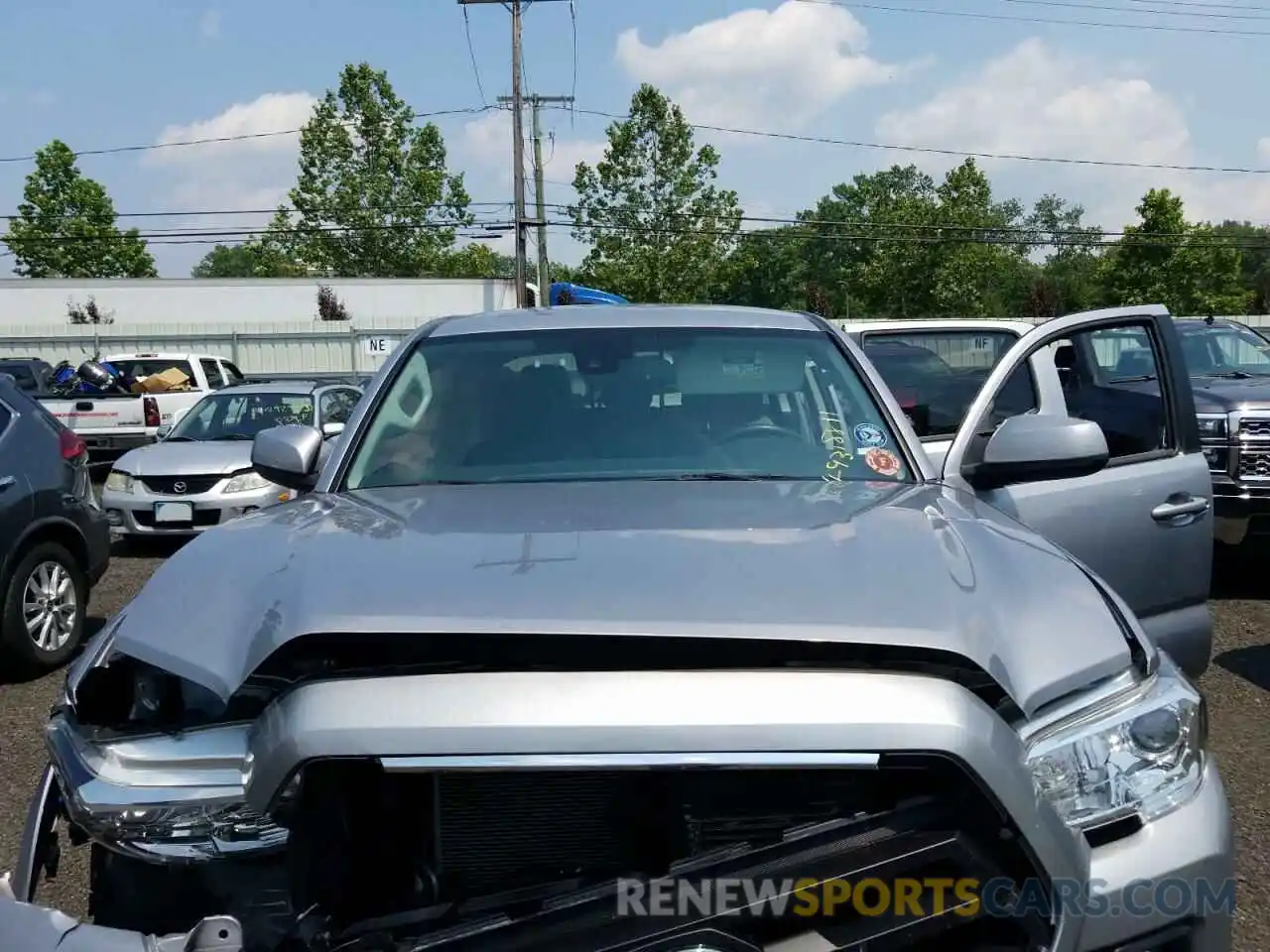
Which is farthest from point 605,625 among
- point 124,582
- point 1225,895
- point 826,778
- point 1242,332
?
point 1242,332

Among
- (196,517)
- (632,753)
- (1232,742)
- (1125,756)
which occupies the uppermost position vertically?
(632,753)

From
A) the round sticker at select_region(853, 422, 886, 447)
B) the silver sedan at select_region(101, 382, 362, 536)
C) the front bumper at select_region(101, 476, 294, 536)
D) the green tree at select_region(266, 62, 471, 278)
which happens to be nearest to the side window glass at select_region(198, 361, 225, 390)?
the silver sedan at select_region(101, 382, 362, 536)

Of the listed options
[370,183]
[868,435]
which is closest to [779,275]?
[370,183]

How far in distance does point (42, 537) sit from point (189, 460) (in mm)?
3845

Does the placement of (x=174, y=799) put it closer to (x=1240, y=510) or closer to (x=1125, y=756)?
(x=1125, y=756)

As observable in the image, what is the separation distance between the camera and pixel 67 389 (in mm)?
16469

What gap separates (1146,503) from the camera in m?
4.33

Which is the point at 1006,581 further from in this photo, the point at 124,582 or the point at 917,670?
the point at 124,582

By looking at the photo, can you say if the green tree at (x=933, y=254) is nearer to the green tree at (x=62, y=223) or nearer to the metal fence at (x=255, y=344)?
the metal fence at (x=255, y=344)

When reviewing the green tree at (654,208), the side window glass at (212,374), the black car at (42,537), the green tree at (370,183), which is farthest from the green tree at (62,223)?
the black car at (42,537)

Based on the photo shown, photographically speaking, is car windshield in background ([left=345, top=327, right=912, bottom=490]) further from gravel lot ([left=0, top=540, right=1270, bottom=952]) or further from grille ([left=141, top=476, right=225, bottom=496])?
grille ([left=141, top=476, right=225, bottom=496])

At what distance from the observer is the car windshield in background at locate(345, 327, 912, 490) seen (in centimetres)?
329

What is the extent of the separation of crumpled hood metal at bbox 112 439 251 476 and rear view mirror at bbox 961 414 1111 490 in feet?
25.8

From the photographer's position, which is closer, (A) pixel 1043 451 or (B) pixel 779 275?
(A) pixel 1043 451
